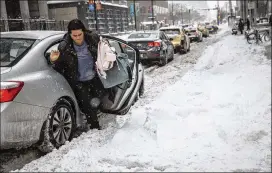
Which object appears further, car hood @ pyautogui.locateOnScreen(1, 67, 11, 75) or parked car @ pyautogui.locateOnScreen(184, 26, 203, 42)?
parked car @ pyautogui.locateOnScreen(184, 26, 203, 42)

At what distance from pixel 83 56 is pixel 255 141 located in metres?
2.54

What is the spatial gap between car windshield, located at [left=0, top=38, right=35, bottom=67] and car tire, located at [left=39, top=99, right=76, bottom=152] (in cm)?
76

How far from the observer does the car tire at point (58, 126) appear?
4.25m

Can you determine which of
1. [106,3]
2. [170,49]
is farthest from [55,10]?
[170,49]

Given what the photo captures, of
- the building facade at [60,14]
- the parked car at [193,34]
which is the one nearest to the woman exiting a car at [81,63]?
the building facade at [60,14]

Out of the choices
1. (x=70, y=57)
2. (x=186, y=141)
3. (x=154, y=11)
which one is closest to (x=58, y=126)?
(x=70, y=57)

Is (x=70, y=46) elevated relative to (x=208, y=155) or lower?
elevated

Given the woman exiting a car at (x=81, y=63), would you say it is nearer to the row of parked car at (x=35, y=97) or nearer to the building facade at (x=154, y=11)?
the row of parked car at (x=35, y=97)

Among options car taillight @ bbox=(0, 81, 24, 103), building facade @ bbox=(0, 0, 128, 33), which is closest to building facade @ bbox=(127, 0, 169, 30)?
building facade @ bbox=(0, 0, 128, 33)

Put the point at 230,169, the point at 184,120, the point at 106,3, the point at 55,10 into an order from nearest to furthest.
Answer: the point at 230,169 < the point at 184,120 < the point at 55,10 < the point at 106,3

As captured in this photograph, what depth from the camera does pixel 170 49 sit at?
610 inches

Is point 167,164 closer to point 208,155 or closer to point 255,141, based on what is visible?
point 208,155

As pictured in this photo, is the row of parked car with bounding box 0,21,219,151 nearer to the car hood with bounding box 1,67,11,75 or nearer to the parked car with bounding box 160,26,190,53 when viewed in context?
the car hood with bounding box 1,67,11,75

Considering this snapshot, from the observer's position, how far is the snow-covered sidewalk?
3.66 meters
